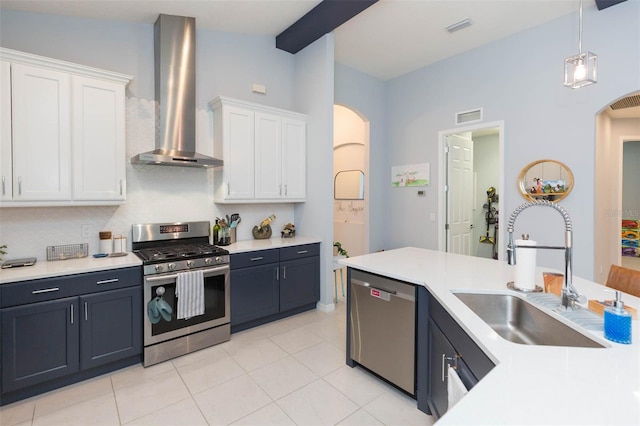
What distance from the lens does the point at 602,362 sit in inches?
40.2

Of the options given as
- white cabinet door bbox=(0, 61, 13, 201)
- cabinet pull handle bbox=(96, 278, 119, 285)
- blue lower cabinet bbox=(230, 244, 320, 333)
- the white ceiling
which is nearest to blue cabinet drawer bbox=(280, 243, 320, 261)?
blue lower cabinet bbox=(230, 244, 320, 333)

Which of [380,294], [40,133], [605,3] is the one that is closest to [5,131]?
[40,133]

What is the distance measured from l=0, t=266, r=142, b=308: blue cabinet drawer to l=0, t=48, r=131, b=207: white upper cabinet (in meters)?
0.64

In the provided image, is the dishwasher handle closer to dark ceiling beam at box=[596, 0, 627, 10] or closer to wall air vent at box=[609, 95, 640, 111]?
dark ceiling beam at box=[596, 0, 627, 10]

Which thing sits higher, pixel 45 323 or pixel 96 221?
pixel 96 221

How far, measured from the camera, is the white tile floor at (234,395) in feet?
6.77

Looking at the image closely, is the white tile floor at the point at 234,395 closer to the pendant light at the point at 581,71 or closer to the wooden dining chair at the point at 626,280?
the wooden dining chair at the point at 626,280

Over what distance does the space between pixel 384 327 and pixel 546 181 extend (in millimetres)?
2818

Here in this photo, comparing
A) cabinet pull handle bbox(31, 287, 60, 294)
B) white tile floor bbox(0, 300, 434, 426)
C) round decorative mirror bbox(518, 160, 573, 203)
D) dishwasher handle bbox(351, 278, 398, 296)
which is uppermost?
round decorative mirror bbox(518, 160, 573, 203)

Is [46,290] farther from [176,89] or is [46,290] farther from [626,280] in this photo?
[626,280]

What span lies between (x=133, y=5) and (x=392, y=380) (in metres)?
3.94

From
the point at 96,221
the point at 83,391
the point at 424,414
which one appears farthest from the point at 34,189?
the point at 424,414

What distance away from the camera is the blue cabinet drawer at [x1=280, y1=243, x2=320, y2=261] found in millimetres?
3662

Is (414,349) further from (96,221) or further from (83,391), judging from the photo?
(96,221)
